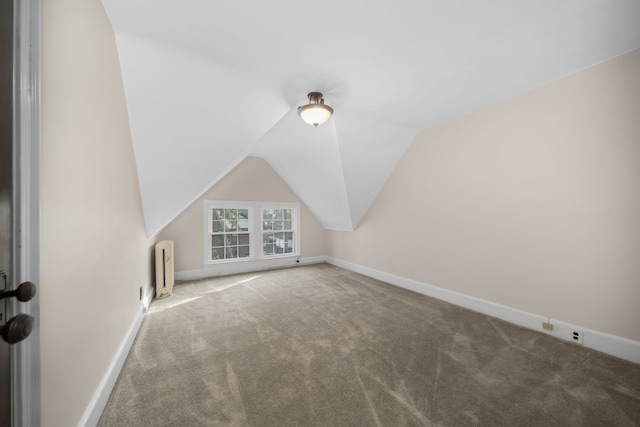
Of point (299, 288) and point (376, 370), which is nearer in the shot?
point (376, 370)

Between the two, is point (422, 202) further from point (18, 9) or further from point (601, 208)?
point (18, 9)

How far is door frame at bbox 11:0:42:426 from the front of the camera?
2.73 ft

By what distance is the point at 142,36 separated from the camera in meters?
1.84

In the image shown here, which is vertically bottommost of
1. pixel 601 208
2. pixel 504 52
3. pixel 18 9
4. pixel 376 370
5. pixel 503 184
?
pixel 376 370

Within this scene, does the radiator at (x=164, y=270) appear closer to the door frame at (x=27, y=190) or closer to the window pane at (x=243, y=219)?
the window pane at (x=243, y=219)

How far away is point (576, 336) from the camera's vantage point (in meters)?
2.45

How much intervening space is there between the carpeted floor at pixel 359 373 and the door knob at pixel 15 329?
1221mm

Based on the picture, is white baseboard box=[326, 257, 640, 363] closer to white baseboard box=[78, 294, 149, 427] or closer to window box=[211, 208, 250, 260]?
window box=[211, 208, 250, 260]

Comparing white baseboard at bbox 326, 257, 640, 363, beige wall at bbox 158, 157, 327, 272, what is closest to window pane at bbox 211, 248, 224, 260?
beige wall at bbox 158, 157, 327, 272

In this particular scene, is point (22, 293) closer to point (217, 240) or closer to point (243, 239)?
point (217, 240)

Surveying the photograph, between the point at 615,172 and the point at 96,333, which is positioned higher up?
the point at 615,172

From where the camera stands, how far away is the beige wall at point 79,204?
1063mm

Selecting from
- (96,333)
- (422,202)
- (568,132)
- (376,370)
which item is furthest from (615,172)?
(96,333)

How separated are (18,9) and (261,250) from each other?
4883mm
